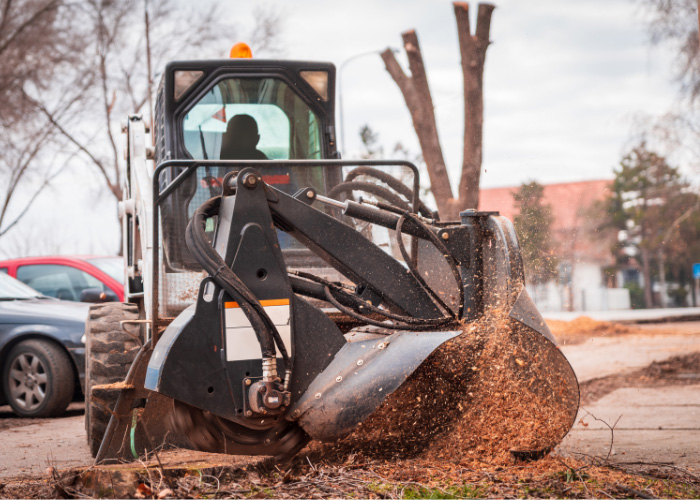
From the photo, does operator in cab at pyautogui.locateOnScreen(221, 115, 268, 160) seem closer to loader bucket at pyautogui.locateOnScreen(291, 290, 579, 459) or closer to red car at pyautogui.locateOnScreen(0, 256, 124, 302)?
loader bucket at pyautogui.locateOnScreen(291, 290, 579, 459)

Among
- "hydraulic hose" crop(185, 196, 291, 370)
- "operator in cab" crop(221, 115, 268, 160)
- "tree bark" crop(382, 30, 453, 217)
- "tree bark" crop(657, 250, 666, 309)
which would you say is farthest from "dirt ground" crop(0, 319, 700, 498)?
"tree bark" crop(657, 250, 666, 309)

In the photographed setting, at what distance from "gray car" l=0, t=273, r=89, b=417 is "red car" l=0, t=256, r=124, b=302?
3.04 ft

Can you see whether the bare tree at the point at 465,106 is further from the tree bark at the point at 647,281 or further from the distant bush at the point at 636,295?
the tree bark at the point at 647,281

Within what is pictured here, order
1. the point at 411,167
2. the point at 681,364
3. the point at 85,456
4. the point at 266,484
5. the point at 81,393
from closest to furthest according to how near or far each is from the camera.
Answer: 1. the point at 266,484
2. the point at 411,167
3. the point at 85,456
4. the point at 81,393
5. the point at 681,364

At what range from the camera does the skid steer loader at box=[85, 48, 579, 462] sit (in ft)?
13.6

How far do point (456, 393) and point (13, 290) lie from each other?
23.6 ft

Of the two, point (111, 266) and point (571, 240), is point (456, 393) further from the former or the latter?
point (111, 266)

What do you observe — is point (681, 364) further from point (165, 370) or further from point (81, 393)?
point (165, 370)

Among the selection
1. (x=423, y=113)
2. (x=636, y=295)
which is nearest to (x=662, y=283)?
(x=636, y=295)

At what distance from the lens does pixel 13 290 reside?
33.0 ft

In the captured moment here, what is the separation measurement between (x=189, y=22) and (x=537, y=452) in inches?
841

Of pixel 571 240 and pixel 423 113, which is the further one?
pixel 423 113

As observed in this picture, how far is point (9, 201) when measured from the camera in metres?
24.6

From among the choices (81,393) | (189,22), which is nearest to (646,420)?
(81,393)
